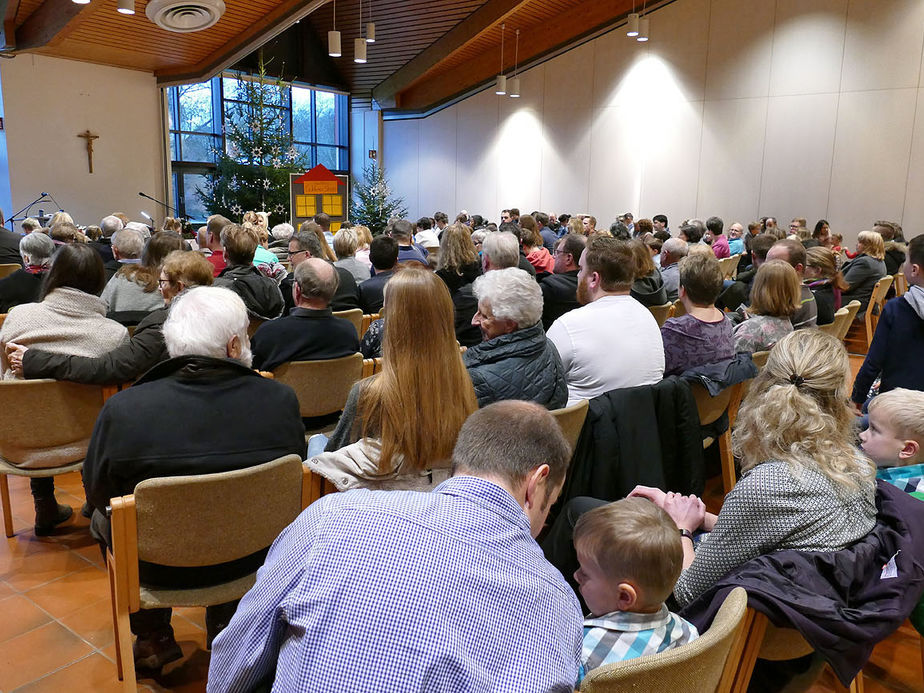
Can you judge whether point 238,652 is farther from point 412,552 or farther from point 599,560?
point 599,560

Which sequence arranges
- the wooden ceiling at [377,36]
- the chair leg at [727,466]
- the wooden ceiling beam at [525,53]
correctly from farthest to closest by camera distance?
the wooden ceiling beam at [525,53], the wooden ceiling at [377,36], the chair leg at [727,466]

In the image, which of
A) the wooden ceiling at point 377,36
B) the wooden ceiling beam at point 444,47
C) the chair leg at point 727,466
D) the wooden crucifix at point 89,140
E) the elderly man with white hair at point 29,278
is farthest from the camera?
the wooden ceiling beam at point 444,47

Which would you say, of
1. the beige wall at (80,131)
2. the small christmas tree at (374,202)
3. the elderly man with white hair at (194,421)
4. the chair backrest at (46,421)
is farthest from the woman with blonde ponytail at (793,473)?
the small christmas tree at (374,202)

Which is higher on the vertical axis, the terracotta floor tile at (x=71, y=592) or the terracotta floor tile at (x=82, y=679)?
the terracotta floor tile at (x=71, y=592)

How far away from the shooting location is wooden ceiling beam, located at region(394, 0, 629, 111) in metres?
14.3

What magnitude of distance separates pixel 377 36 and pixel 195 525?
609 inches

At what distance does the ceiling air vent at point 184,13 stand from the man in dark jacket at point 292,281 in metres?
5.63

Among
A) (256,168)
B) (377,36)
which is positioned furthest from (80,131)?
(377,36)

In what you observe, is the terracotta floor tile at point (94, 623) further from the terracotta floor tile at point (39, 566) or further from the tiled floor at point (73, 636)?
the terracotta floor tile at point (39, 566)

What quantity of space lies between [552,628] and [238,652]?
1.61 feet

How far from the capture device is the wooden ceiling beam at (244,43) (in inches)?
436

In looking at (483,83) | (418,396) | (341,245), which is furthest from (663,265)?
(483,83)

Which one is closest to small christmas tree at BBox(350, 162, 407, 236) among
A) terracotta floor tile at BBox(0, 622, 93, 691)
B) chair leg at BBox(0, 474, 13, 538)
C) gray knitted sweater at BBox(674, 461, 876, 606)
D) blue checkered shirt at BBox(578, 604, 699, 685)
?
chair leg at BBox(0, 474, 13, 538)

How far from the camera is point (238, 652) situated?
110 centimetres
